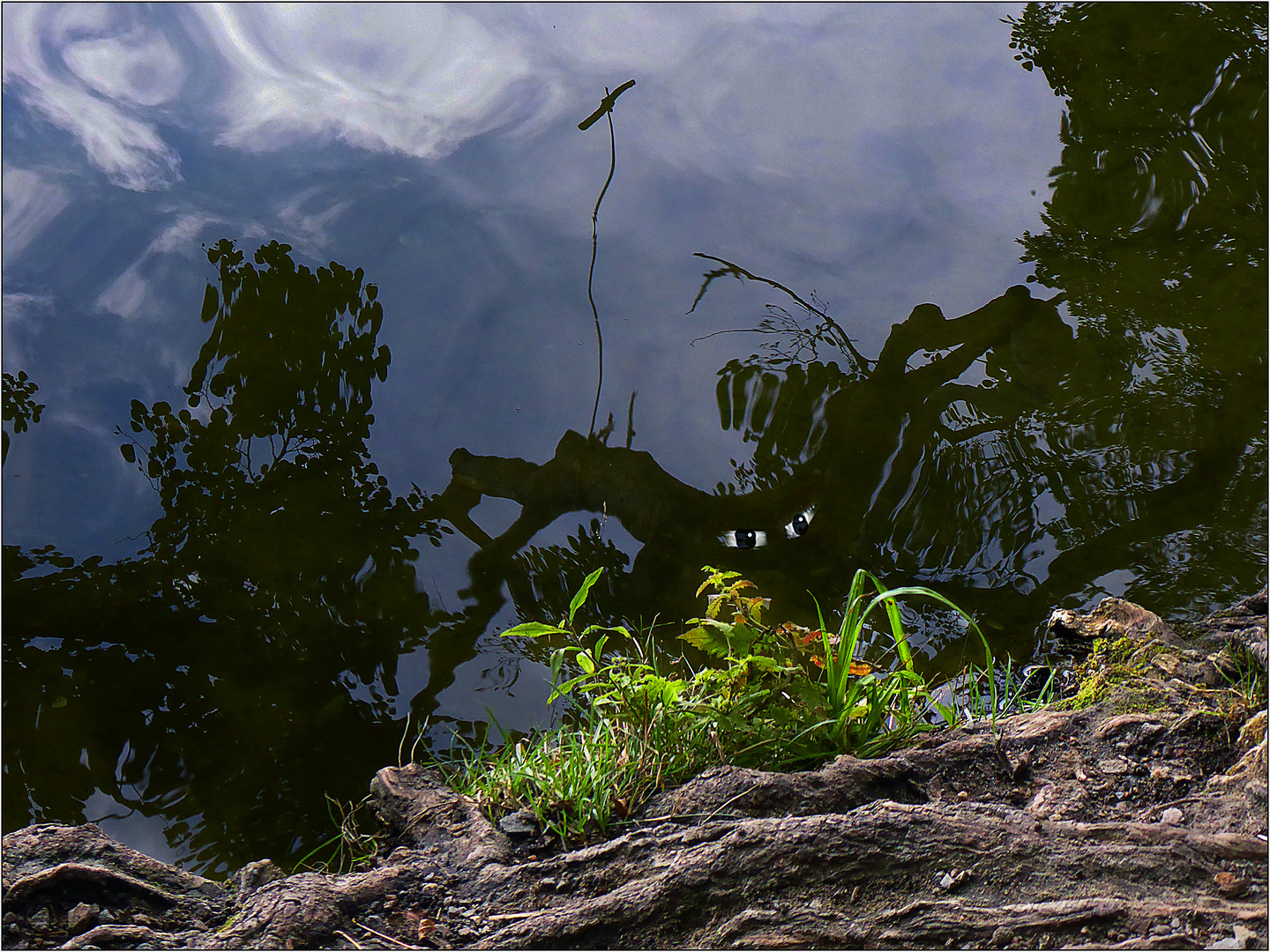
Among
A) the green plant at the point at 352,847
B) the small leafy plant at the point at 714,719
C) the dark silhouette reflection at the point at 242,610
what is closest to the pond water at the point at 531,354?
the dark silhouette reflection at the point at 242,610

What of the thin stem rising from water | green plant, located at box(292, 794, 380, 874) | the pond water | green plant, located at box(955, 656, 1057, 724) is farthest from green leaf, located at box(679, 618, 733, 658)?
the thin stem rising from water

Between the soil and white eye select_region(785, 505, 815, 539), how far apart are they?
1.48 m

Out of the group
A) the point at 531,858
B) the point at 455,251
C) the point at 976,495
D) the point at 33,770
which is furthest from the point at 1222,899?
the point at 455,251

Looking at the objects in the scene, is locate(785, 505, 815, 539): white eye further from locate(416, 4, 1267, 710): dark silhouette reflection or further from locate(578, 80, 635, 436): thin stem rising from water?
locate(578, 80, 635, 436): thin stem rising from water

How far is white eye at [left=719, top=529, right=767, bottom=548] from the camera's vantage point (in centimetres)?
293

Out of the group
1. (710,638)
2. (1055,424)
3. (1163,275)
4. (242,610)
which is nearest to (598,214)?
(1055,424)

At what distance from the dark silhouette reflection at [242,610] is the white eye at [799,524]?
131 centimetres

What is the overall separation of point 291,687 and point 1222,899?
7.97 feet

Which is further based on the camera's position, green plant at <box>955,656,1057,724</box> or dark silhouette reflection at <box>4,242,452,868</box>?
dark silhouette reflection at <box>4,242,452,868</box>

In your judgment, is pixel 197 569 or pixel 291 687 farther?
pixel 197 569

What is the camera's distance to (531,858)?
4.28 ft

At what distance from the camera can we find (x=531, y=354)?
3.30m

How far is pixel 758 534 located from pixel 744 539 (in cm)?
5

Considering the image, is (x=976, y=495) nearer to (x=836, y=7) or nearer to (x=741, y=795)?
(x=741, y=795)
